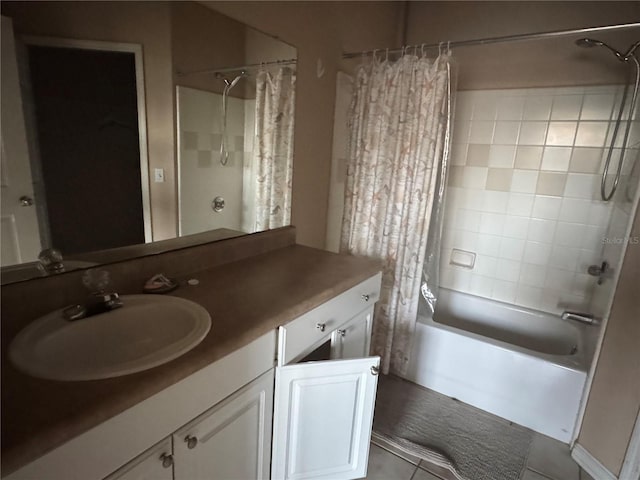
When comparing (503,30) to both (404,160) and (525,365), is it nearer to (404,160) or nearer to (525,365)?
(404,160)

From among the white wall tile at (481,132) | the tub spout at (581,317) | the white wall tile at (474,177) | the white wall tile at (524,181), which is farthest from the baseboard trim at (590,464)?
the white wall tile at (481,132)

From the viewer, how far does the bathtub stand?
1813 millimetres

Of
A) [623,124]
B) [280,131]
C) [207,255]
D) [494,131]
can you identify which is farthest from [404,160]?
[623,124]

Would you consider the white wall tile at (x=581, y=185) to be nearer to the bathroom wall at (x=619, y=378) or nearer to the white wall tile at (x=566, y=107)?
the white wall tile at (x=566, y=107)

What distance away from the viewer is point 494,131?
2.44 m

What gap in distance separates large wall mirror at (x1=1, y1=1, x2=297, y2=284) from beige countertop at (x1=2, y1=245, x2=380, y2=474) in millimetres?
267

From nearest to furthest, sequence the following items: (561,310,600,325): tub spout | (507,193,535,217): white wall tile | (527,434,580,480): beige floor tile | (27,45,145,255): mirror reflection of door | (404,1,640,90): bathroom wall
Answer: (27,45,145,255): mirror reflection of door < (527,434,580,480): beige floor tile < (561,310,600,325): tub spout < (404,1,640,90): bathroom wall < (507,193,535,217): white wall tile

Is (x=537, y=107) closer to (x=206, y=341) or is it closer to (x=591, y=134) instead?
(x=591, y=134)

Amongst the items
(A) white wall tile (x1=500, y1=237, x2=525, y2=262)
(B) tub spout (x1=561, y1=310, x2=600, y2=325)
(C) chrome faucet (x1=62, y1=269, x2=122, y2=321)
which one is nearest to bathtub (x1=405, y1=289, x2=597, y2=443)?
(B) tub spout (x1=561, y1=310, x2=600, y2=325)

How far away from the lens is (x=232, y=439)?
1039 millimetres

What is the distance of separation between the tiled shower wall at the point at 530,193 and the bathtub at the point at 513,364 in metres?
0.17

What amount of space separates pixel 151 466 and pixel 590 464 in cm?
189

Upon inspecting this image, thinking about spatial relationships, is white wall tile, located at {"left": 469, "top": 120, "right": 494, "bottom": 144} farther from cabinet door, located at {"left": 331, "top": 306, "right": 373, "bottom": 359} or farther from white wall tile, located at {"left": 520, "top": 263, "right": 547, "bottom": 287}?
cabinet door, located at {"left": 331, "top": 306, "right": 373, "bottom": 359}

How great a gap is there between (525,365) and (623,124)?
57.7 inches
